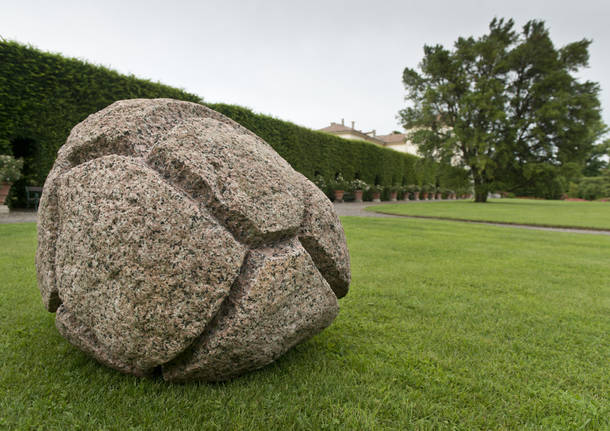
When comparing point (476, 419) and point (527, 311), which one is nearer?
point (476, 419)

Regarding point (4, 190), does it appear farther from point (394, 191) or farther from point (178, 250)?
point (394, 191)

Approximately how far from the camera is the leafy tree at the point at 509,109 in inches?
1138

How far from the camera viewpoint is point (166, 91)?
15469mm

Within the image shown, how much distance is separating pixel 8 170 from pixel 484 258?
1321 cm

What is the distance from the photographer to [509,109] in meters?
31.7

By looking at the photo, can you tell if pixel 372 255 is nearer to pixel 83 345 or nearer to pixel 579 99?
pixel 83 345

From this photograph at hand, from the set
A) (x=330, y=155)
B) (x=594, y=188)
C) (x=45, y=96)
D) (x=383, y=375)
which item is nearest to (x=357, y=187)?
(x=330, y=155)

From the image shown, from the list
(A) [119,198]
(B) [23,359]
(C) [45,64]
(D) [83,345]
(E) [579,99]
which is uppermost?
(E) [579,99]

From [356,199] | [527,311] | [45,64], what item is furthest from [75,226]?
[356,199]

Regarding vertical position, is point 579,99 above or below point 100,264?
above

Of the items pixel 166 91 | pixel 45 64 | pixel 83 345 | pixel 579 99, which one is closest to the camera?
pixel 83 345

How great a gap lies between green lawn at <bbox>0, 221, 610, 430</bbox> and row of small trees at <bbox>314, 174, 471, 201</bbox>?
20.3 meters

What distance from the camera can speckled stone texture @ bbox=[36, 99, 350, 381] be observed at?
75.9 inches

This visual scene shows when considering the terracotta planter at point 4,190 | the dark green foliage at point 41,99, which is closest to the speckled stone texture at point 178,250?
the terracotta planter at point 4,190
